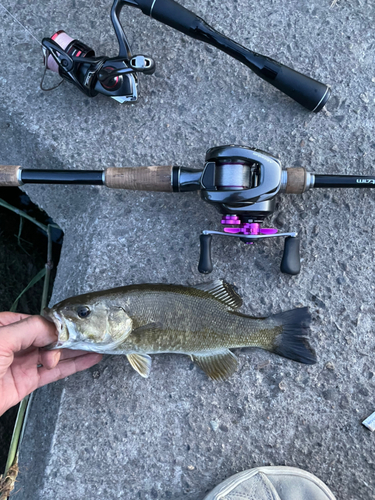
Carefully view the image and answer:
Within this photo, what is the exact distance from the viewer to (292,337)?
222 cm

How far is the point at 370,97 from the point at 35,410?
3047 millimetres

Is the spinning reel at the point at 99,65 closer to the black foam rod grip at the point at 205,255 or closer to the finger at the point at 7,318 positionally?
the black foam rod grip at the point at 205,255

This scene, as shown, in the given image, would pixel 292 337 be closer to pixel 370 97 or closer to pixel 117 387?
pixel 117 387

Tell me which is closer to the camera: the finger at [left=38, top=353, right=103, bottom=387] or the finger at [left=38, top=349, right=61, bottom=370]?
the finger at [left=38, top=349, right=61, bottom=370]

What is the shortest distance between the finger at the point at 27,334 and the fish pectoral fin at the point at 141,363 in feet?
1.58

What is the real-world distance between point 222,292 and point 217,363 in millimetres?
435

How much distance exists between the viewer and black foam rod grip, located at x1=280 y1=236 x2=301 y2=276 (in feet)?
7.27

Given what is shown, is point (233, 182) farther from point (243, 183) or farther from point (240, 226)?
point (240, 226)

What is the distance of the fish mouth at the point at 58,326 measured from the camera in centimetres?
199

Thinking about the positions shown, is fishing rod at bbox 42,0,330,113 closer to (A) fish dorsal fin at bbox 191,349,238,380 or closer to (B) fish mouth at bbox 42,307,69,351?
(B) fish mouth at bbox 42,307,69,351

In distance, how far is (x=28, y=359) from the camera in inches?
87.3

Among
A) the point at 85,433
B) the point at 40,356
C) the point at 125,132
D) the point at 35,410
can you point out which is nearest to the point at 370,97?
the point at 125,132

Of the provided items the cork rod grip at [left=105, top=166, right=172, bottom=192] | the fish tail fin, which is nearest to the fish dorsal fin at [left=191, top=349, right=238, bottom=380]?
the fish tail fin

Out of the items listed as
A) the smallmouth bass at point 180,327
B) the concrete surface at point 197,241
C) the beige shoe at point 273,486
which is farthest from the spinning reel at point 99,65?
the beige shoe at point 273,486
